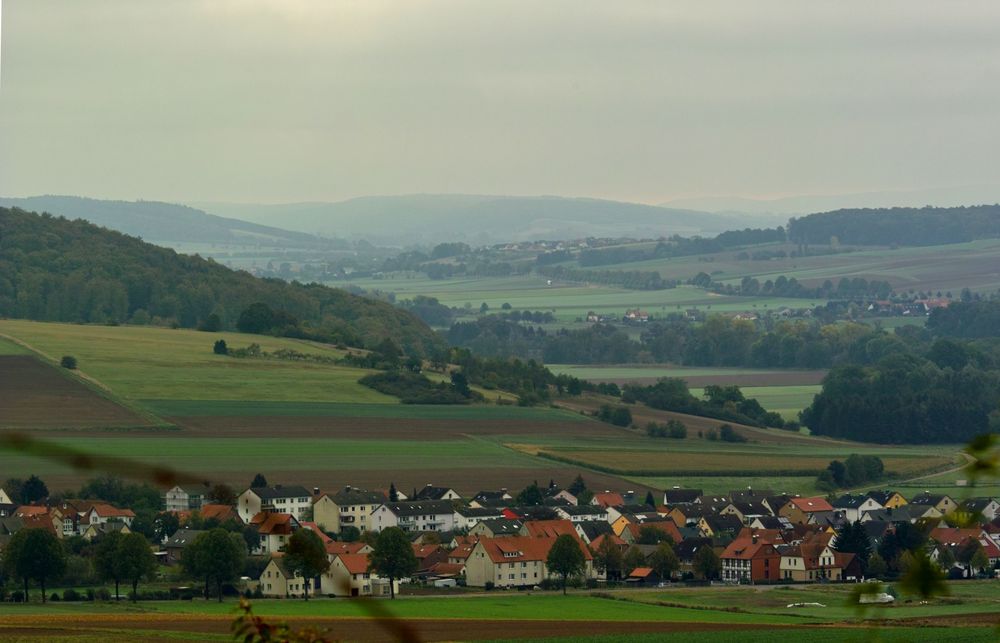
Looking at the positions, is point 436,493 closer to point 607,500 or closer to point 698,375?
point 607,500

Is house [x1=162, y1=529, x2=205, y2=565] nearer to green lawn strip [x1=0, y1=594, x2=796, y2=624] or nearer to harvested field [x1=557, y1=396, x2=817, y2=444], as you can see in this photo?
green lawn strip [x1=0, y1=594, x2=796, y2=624]

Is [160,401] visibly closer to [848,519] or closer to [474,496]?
[474,496]

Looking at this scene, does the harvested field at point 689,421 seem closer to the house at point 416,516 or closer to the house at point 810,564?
the house at point 416,516

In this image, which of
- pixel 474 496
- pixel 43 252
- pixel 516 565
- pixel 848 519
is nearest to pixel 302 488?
pixel 474 496

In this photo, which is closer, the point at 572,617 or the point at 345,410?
the point at 572,617

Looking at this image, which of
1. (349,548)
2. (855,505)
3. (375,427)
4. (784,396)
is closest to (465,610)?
(349,548)

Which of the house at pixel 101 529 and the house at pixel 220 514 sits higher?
the house at pixel 220 514

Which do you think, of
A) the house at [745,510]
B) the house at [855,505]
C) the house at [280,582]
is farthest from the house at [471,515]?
the house at [280,582]
